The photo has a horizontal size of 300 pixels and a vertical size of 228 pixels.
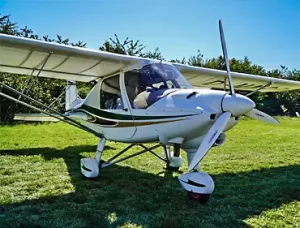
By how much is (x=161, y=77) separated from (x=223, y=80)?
3.82 meters

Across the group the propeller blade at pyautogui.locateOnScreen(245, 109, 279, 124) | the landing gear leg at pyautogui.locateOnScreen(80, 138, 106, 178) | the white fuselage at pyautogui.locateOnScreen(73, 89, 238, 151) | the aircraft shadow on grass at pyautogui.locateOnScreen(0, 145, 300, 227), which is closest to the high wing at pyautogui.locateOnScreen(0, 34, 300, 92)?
the white fuselage at pyautogui.locateOnScreen(73, 89, 238, 151)

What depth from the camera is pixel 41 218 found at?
11.2 feet

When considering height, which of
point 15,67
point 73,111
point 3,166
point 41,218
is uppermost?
point 15,67

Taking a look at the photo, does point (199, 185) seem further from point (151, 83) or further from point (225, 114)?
point (151, 83)

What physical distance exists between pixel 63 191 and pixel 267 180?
11.7 feet

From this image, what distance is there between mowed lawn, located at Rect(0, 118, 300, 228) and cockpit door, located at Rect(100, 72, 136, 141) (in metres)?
Answer: 0.84

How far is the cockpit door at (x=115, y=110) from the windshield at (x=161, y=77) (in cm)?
51

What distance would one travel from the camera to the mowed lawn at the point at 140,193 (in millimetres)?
3488

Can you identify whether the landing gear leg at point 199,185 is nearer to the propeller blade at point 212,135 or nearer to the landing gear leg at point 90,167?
the propeller blade at point 212,135

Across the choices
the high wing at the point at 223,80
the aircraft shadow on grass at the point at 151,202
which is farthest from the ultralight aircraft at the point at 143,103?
the aircraft shadow on grass at the point at 151,202

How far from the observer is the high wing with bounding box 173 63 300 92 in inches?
290

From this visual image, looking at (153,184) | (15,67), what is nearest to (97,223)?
(153,184)

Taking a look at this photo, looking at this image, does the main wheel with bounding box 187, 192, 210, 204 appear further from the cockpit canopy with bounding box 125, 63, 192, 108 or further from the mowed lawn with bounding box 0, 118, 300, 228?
the cockpit canopy with bounding box 125, 63, 192, 108

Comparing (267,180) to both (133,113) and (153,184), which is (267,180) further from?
(133,113)
